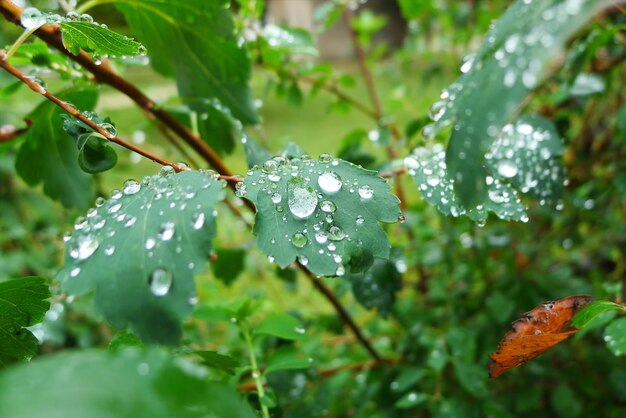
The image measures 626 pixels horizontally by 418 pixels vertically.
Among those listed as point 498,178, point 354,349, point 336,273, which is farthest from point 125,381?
point 354,349

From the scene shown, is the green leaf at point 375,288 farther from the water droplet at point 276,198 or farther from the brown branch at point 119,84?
the water droplet at point 276,198

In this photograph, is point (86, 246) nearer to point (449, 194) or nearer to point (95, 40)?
point (95, 40)

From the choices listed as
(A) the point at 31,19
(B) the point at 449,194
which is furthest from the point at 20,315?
(B) the point at 449,194

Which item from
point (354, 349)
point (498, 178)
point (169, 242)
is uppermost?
point (354, 349)

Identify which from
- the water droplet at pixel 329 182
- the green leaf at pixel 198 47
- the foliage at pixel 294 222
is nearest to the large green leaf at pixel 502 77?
the foliage at pixel 294 222

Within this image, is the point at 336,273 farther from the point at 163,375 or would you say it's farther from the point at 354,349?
the point at 354,349

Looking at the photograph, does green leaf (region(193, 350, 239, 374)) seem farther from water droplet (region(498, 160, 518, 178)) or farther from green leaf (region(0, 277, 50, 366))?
water droplet (region(498, 160, 518, 178))
